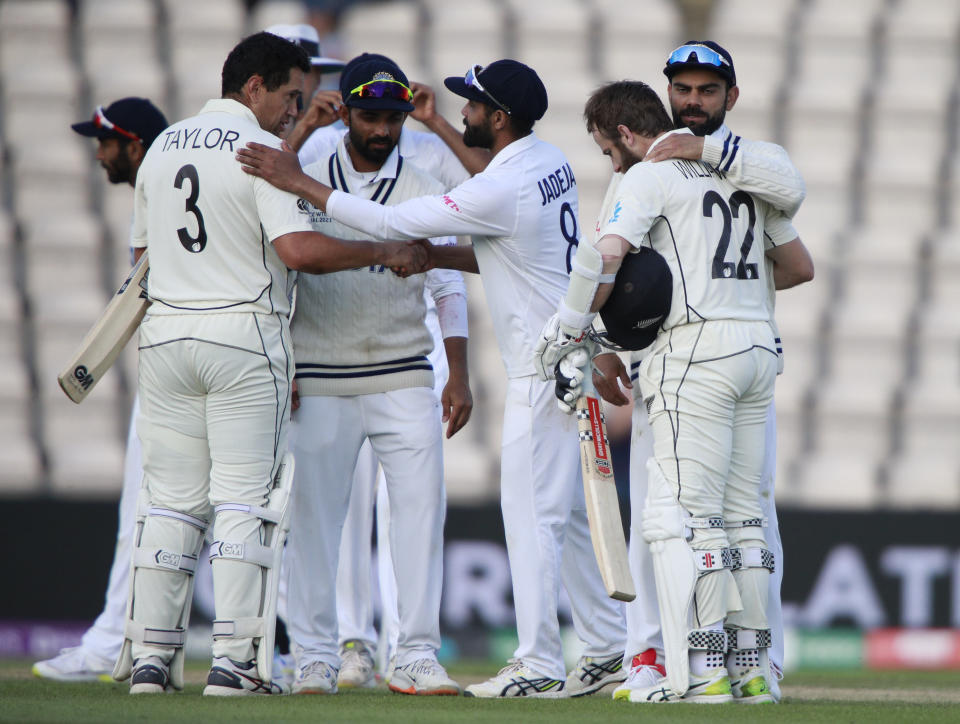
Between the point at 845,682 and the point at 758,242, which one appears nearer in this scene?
the point at 758,242

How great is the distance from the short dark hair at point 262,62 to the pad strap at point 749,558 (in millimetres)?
2100

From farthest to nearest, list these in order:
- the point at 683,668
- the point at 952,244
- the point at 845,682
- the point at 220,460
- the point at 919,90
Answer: the point at 919,90 < the point at 952,244 < the point at 845,682 < the point at 220,460 < the point at 683,668

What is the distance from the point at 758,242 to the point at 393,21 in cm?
747

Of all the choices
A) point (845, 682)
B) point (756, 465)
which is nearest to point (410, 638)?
point (756, 465)

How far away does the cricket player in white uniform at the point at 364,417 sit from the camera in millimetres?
4355

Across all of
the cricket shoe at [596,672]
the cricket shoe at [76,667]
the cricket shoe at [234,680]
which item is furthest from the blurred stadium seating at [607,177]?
the cricket shoe at [234,680]

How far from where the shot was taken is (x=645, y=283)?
12.7ft

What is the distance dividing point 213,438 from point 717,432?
154 centimetres

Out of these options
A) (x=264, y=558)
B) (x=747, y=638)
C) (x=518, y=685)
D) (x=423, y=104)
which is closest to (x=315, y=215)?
(x=423, y=104)

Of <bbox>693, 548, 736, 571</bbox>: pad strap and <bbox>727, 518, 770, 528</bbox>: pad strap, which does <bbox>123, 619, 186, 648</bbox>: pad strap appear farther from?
<bbox>727, 518, 770, 528</bbox>: pad strap

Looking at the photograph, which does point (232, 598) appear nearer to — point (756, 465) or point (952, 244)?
point (756, 465)

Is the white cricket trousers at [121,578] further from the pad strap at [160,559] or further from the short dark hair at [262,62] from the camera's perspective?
the short dark hair at [262,62]

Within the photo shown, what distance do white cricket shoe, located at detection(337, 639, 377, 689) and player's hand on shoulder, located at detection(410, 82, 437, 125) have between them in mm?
2060

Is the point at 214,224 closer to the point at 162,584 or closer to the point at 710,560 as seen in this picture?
the point at 162,584
